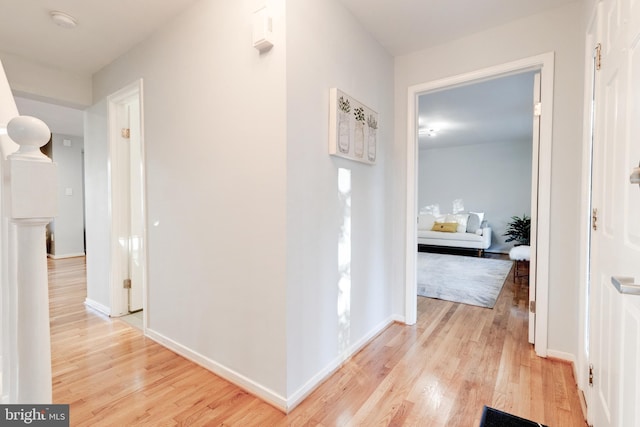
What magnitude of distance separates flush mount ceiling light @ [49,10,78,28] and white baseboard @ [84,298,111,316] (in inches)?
93.9

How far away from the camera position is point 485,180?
22.4 ft

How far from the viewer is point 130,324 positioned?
270 centimetres

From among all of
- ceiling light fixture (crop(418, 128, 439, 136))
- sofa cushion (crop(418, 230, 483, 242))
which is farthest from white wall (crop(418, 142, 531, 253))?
ceiling light fixture (crop(418, 128, 439, 136))

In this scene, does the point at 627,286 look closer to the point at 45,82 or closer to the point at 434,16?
the point at 434,16

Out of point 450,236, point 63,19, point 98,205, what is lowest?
point 450,236

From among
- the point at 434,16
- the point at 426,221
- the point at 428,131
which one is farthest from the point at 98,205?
the point at 426,221

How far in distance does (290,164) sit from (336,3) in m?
1.17

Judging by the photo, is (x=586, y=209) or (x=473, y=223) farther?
(x=473, y=223)

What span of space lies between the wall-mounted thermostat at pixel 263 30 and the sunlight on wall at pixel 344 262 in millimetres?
841

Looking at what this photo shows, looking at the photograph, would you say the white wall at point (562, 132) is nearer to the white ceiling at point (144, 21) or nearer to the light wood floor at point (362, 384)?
the white ceiling at point (144, 21)

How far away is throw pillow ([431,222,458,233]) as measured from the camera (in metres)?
6.52

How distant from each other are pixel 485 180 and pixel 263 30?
6.61 meters

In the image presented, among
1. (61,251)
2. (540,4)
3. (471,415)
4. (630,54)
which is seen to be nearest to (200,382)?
(471,415)

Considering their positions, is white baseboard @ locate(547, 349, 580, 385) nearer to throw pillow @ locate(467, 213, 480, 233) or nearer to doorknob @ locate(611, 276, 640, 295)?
doorknob @ locate(611, 276, 640, 295)
